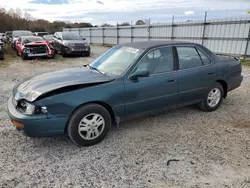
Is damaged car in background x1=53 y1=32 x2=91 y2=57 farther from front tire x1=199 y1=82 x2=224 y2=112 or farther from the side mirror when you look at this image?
the side mirror

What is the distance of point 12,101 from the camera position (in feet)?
10.8

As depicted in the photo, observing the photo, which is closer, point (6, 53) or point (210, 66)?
point (210, 66)

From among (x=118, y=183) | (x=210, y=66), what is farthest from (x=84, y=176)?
(x=210, y=66)

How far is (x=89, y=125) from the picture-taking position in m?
3.06

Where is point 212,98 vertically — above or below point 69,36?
below

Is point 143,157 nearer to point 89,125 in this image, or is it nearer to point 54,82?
point 89,125

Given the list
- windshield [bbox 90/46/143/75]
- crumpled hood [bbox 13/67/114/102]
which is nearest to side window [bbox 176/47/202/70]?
windshield [bbox 90/46/143/75]

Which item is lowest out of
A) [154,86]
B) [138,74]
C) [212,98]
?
[212,98]

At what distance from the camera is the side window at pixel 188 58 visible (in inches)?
153

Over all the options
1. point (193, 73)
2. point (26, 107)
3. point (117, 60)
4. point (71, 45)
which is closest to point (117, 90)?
point (117, 60)

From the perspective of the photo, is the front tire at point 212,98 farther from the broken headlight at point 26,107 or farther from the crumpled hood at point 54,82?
the broken headlight at point 26,107

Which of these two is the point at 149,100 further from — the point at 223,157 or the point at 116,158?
the point at 223,157

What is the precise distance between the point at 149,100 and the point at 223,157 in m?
1.36

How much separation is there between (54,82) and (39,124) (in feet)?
2.34
